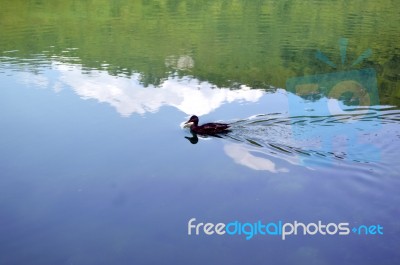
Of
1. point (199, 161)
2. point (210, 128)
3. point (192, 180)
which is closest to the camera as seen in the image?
point (192, 180)

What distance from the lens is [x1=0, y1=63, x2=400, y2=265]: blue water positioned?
655 cm

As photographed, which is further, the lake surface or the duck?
the duck

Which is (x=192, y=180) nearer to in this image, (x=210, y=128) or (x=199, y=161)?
(x=199, y=161)

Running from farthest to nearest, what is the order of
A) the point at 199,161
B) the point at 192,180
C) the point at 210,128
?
the point at 210,128 → the point at 199,161 → the point at 192,180

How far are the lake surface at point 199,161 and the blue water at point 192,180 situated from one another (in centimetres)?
3

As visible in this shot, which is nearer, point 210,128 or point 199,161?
point 199,161

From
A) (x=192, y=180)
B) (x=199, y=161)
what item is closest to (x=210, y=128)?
(x=199, y=161)

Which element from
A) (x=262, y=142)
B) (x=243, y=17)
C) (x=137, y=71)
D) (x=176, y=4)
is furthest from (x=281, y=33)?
(x=262, y=142)

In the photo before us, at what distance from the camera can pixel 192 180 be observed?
337 inches

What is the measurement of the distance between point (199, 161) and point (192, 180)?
84 cm

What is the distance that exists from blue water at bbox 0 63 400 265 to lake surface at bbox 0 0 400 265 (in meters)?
0.03

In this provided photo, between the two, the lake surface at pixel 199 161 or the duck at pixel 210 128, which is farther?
the duck at pixel 210 128

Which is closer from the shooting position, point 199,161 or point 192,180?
point 192,180

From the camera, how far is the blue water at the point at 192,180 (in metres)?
6.55
